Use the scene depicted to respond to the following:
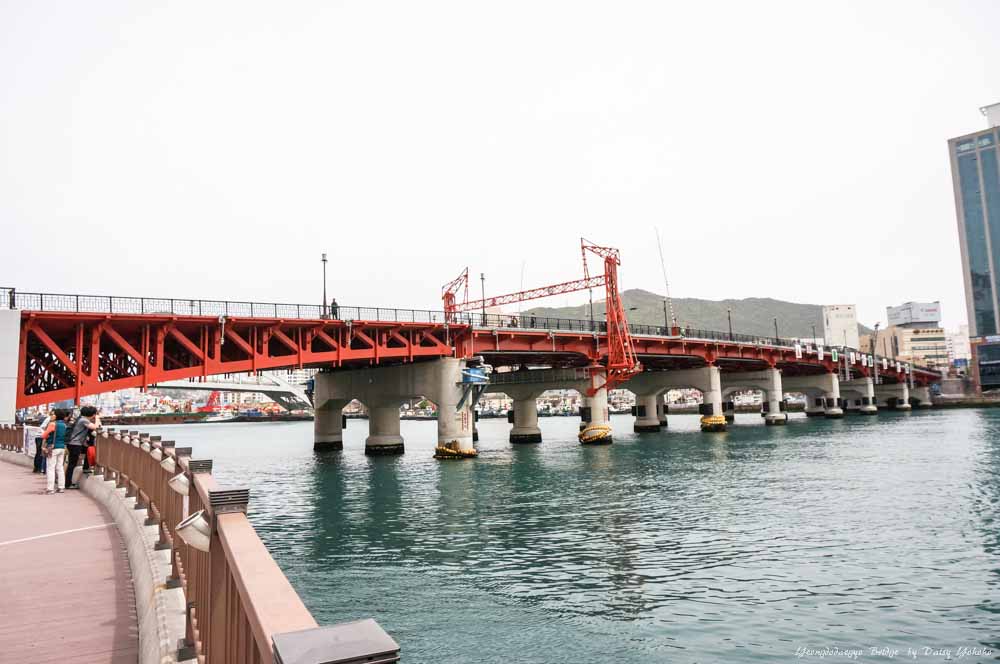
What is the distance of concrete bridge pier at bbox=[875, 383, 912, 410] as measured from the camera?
17088cm

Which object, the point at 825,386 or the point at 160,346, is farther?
the point at 825,386

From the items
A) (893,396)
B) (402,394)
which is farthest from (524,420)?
A: (893,396)

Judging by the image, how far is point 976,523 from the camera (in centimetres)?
2538

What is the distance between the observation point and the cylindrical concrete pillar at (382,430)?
73.1 m

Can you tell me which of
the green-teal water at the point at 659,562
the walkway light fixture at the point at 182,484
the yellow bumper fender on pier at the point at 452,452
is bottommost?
the green-teal water at the point at 659,562

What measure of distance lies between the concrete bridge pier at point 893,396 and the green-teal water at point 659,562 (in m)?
144

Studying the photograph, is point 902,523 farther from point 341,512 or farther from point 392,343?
point 392,343

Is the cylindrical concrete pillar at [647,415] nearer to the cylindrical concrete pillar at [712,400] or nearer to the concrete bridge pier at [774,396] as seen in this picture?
the cylindrical concrete pillar at [712,400]

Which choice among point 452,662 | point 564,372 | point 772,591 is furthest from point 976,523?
point 564,372

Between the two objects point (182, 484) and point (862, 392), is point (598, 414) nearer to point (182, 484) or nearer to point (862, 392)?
point (182, 484)

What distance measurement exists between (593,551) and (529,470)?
31.4m

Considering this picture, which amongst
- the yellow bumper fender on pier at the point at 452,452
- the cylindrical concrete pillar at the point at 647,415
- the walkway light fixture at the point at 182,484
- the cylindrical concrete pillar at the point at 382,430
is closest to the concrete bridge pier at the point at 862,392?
the cylindrical concrete pillar at the point at 647,415

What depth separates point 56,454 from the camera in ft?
63.7

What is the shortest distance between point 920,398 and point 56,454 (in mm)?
202956
